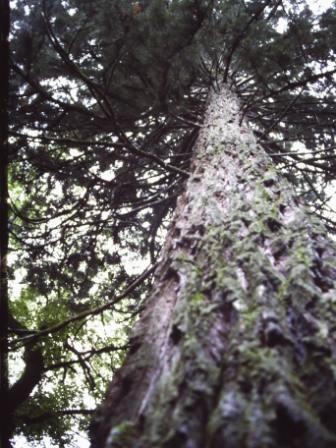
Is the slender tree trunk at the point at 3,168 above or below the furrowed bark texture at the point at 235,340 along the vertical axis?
above

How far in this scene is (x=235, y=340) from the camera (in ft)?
3.83

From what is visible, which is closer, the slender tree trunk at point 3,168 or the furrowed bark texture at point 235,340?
the furrowed bark texture at point 235,340

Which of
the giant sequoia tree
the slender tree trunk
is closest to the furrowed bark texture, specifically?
the giant sequoia tree

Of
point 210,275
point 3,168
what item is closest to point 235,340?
point 210,275

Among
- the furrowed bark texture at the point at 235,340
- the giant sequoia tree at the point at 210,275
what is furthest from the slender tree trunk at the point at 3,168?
the furrowed bark texture at the point at 235,340

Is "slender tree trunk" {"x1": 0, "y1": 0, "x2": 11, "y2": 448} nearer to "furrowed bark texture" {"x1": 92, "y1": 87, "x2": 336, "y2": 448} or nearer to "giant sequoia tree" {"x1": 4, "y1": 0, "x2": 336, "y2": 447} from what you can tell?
"giant sequoia tree" {"x1": 4, "y1": 0, "x2": 336, "y2": 447}

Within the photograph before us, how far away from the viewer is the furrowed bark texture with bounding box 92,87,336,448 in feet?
2.98

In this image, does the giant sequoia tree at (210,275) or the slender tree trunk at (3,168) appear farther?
the slender tree trunk at (3,168)

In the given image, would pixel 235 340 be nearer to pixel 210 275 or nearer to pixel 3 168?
pixel 210 275

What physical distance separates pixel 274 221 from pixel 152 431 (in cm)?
123

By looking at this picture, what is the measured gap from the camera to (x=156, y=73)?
12.3ft

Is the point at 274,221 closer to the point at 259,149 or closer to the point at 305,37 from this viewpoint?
the point at 259,149

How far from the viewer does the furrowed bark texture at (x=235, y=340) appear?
35.8 inches

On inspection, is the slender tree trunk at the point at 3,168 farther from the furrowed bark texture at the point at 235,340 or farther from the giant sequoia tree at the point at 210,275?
the furrowed bark texture at the point at 235,340
